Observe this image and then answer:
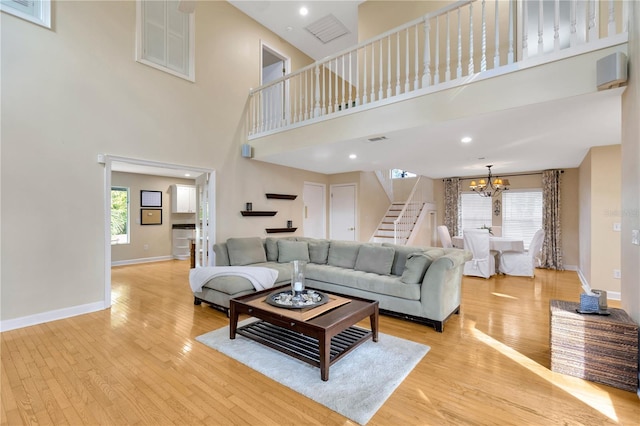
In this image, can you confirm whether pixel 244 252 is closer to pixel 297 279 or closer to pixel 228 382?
pixel 297 279

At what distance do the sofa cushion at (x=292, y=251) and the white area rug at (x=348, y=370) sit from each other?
2.07m

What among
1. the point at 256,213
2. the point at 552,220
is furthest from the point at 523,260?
the point at 256,213

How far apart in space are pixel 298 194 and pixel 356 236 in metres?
1.80

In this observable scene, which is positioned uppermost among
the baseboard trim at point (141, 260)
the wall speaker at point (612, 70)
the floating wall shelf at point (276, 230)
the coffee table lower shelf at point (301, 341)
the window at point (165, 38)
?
the window at point (165, 38)

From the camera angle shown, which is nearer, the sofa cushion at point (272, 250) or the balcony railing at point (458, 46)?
the balcony railing at point (458, 46)

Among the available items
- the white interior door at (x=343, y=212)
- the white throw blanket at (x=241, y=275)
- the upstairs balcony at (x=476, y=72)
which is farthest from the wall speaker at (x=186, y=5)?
the white interior door at (x=343, y=212)

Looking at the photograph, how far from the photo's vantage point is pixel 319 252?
A: 491 cm

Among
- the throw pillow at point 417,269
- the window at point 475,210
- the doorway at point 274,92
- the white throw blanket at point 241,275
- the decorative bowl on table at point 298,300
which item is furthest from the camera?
the window at point 475,210

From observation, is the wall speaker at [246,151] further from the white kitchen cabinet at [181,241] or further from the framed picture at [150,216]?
the framed picture at [150,216]

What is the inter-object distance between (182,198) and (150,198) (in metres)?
0.78

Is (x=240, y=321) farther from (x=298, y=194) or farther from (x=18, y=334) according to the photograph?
(x=298, y=194)

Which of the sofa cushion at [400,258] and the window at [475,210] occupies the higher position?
the window at [475,210]

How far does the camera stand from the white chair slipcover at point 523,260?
5.96m

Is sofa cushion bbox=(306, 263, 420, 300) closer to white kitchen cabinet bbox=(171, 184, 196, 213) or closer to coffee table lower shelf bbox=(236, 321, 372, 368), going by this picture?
coffee table lower shelf bbox=(236, 321, 372, 368)
